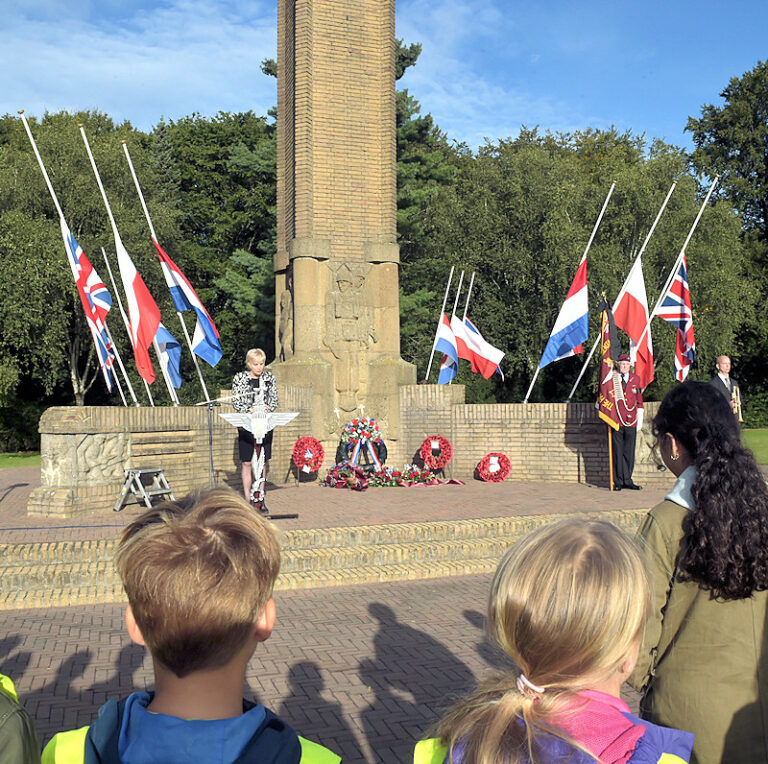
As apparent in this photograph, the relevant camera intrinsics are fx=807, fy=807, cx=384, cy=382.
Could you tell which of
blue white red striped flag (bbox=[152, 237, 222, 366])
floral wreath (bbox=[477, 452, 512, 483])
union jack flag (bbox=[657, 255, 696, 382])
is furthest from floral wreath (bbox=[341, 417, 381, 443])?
union jack flag (bbox=[657, 255, 696, 382])

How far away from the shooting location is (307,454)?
13.6 metres

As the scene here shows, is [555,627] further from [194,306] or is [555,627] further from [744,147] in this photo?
[744,147]

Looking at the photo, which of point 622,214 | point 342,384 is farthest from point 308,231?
point 622,214

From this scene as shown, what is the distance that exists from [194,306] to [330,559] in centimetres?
625

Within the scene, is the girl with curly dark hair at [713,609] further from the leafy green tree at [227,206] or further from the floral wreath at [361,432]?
the leafy green tree at [227,206]

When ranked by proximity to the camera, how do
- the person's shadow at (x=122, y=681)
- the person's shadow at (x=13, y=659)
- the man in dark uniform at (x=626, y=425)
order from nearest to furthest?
the person's shadow at (x=122, y=681) → the person's shadow at (x=13, y=659) → the man in dark uniform at (x=626, y=425)

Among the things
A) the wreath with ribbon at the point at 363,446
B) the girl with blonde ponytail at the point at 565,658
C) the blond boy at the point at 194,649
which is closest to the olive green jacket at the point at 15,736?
the blond boy at the point at 194,649

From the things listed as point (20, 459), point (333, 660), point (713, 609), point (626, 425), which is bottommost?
point (20, 459)

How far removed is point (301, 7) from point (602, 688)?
15.8 m

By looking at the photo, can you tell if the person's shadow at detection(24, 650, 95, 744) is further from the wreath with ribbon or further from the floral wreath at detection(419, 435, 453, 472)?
the floral wreath at detection(419, 435, 453, 472)

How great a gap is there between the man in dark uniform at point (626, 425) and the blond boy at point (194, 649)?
1182 centimetres

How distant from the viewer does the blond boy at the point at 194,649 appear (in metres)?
1.57

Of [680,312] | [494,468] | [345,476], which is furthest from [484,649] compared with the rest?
[680,312]

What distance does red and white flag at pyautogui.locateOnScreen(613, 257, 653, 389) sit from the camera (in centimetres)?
1355
